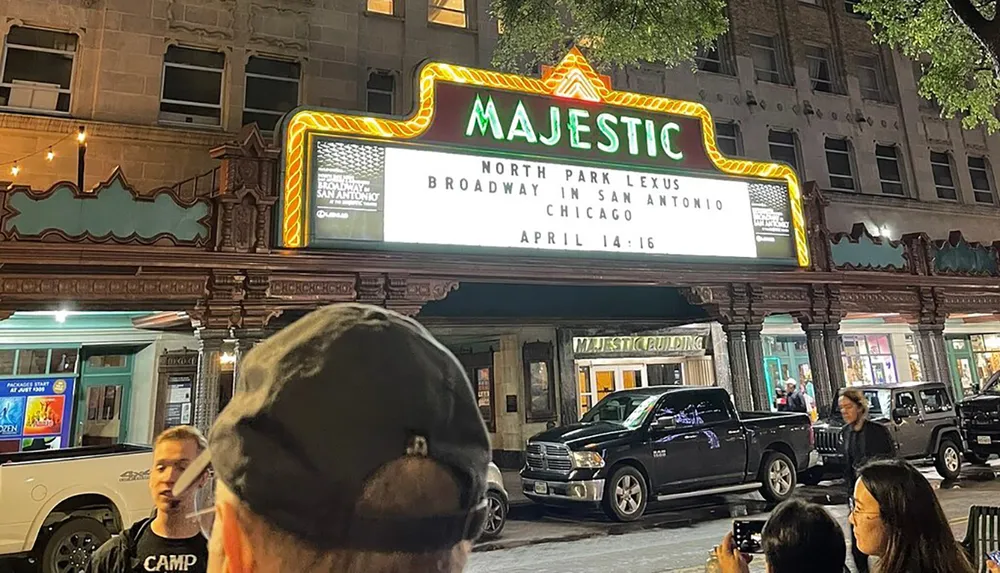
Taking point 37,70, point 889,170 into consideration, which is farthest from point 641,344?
point 37,70

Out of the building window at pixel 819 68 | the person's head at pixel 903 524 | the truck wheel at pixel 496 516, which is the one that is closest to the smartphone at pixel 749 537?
the person's head at pixel 903 524

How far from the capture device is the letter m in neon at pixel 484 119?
11648mm

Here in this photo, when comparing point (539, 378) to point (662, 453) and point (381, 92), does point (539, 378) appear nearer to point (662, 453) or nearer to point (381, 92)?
point (662, 453)

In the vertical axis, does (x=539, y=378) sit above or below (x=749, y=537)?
above

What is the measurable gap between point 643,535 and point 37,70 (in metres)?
14.4

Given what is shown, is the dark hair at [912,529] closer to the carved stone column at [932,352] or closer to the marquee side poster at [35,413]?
the carved stone column at [932,352]

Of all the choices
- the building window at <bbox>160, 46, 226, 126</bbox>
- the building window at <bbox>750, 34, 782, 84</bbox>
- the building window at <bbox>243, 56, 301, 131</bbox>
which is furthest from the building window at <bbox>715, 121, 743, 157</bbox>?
the building window at <bbox>160, 46, 226, 126</bbox>

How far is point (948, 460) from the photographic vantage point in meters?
13.8

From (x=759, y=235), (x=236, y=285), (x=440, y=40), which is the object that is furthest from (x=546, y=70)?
(x=236, y=285)

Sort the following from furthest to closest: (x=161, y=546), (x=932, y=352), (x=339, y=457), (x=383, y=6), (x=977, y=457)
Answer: (x=383, y=6), (x=932, y=352), (x=977, y=457), (x=161, y=546), (x=339, y=457)

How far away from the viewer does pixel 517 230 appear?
11492 mm

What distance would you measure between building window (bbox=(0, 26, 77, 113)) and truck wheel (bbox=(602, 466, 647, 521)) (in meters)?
12.8

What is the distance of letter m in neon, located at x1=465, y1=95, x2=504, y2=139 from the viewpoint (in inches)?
459

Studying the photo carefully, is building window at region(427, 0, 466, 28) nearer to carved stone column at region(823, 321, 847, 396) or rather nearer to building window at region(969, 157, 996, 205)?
carved stone column at region(823, 321, 847, 396)
